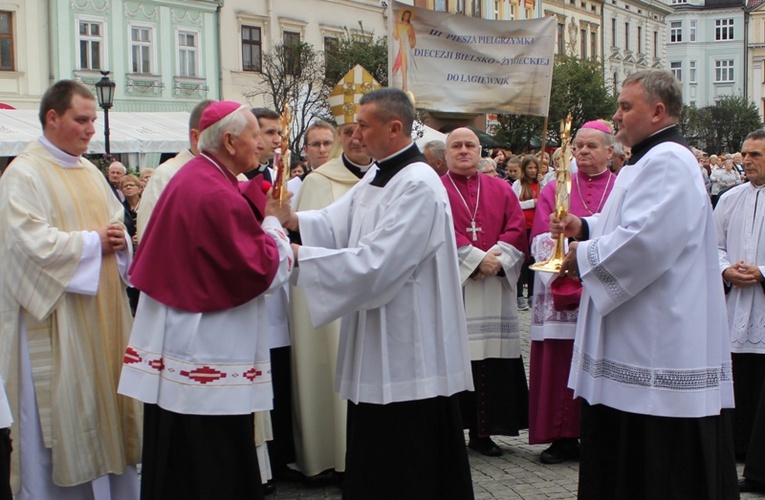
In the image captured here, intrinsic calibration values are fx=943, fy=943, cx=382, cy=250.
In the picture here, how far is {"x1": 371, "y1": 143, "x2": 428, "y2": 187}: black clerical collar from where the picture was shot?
14.5ft

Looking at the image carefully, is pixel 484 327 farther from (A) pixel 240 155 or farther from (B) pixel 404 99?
(A) pixel 240 155

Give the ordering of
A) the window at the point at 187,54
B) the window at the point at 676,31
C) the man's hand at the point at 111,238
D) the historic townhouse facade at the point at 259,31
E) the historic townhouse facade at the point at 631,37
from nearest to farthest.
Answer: the man's hand at the point at 111,238, the window at the point at 187,54, the historic townhouse facade at the point at 259,31, the historic townhouse facade at the point at 631,37, the window at the point at 676,31

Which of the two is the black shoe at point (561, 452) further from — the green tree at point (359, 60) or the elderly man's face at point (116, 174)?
the green tree at point (359, 60)

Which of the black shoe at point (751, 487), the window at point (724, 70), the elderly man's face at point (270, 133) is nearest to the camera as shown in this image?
the black shoe at point (751, 487)

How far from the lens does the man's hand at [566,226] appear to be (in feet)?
15.1

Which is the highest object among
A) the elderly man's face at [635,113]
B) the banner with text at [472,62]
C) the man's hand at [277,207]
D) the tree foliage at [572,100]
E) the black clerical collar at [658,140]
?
the tree foliage at [572,100]

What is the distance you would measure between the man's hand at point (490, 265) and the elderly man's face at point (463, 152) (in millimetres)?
599

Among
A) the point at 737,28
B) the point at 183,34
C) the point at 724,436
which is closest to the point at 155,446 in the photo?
the point at 724,436

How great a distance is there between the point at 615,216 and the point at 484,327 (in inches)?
78.6

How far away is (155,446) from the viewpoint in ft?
13.4

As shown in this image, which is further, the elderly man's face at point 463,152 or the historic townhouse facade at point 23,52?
the historic townhouse facade at point 23,52

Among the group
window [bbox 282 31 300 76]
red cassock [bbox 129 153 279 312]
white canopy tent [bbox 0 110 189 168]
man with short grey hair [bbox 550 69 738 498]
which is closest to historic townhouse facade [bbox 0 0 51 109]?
white canopy tent [bbox 0 110 189 168]

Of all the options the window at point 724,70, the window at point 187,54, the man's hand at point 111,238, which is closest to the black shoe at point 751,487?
the man's hand at point 111,238

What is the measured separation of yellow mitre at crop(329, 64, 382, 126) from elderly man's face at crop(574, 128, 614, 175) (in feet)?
4.53
